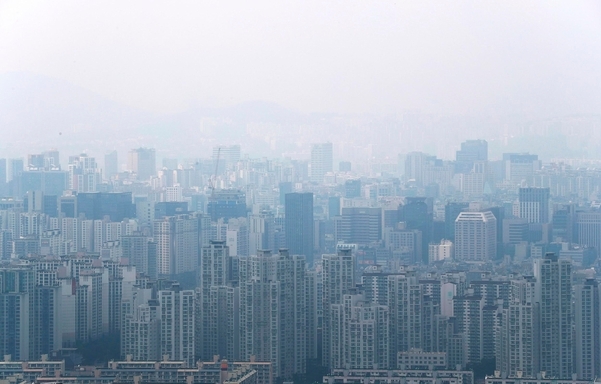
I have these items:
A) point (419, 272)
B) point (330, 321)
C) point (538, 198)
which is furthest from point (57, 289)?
point (538, 198)

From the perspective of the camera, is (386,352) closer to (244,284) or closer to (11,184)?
(244,284)

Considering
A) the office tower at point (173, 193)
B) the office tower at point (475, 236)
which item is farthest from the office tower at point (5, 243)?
the office tower at point (475, 236)

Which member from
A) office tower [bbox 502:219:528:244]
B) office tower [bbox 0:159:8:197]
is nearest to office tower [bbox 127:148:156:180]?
office tower [bbox 0:159:8:197]

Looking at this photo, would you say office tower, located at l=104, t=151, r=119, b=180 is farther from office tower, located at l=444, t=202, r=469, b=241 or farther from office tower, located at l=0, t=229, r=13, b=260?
office tower, located at l=444, t=202, r=469, b=241

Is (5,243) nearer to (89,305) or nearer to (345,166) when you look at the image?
(89,305)

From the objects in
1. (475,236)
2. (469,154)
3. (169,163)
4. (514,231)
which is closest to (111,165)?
(169,163)
